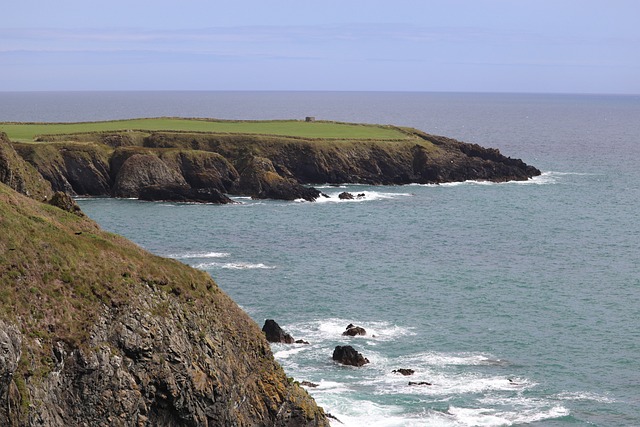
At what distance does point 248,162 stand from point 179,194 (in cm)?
1284

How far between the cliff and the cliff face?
7761cm

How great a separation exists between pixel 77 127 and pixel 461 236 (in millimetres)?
71537

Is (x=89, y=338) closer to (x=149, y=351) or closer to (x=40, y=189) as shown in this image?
(x=149, y=351)

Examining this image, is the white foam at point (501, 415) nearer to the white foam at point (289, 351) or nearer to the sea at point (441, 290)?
the sea at point (441, 290)

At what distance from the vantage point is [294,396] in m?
34.6

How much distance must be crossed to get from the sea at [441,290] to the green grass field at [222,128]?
25398 mm

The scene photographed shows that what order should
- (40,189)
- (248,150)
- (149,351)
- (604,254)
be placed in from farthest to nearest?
(248,150) → (604,254) → (40,189) → (149,351)

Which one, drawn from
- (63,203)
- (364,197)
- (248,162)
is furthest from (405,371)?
(248,162)

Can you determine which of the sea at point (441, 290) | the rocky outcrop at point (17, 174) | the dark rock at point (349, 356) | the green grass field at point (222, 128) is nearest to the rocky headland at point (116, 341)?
the rocky outcrop at point (17, 174)

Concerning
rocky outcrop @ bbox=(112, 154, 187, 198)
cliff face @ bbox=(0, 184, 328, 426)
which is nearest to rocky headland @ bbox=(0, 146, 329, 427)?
cliff face @ bbox=(0, 184, 328, 426)

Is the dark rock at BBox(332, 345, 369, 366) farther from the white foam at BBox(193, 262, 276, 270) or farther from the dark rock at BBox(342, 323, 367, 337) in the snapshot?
the white foam at BBox(193, 262, 276, 270)

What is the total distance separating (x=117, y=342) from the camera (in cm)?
2989

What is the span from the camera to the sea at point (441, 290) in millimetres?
46312

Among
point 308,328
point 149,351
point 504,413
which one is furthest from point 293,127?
point 149,351
